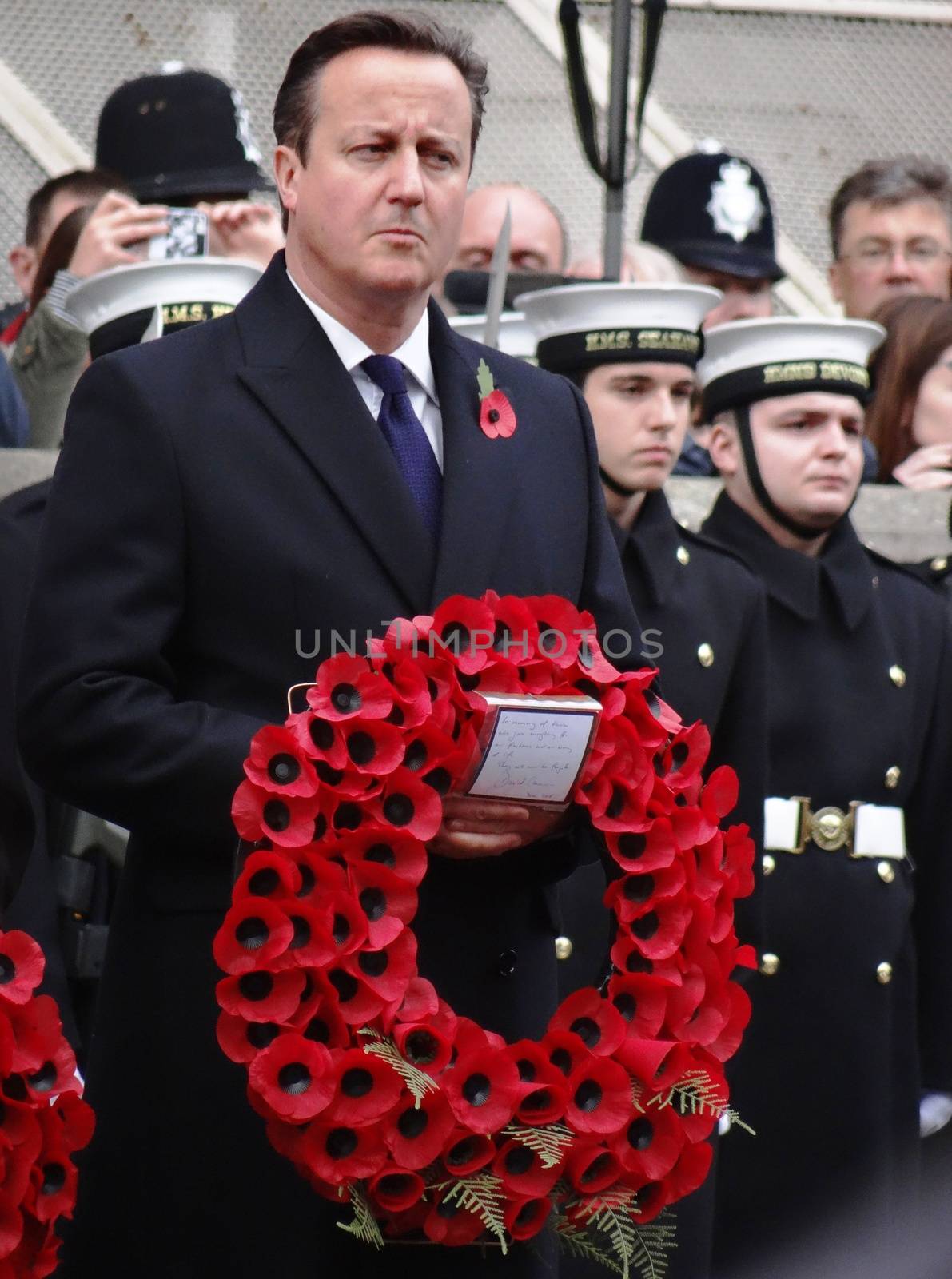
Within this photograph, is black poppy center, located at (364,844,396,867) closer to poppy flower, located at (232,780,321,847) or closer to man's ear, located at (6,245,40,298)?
poppy flower, located at (232,780,321,847)

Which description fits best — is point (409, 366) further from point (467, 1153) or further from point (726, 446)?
point (726, 446)

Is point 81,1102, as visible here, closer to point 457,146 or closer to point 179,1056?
point 179,1056

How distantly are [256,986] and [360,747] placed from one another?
1.00ft

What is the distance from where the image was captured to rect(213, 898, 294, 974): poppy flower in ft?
9.97

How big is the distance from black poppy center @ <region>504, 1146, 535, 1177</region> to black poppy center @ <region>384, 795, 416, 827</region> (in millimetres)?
411

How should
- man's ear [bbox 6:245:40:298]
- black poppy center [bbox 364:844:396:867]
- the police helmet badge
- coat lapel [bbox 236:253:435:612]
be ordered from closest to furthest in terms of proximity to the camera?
black poppy center [bbox 364:844:396:867] → coat lapel [bbox 236:253:435:612] → man's ear [bbox 6:245:40:298] → the police helmet badge

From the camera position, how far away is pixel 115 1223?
Answer: 3396mm

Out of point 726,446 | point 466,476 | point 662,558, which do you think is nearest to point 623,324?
point 662,558

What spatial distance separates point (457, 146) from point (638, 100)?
12.1 ft

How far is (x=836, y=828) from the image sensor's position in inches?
231

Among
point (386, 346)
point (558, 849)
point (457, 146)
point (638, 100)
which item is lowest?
point (558, 849)

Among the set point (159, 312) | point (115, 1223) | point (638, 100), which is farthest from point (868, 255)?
point (115, 1223)

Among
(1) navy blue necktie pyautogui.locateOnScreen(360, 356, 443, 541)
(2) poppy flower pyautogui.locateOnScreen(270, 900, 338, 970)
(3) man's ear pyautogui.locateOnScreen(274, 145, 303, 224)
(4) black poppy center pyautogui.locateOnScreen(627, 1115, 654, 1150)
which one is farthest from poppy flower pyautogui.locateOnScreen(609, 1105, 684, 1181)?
(3) man's ear pyautogui.locateOnScreen(274, 145, 303, 224)

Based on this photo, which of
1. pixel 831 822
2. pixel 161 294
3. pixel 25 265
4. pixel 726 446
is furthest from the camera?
pixel 25 265
